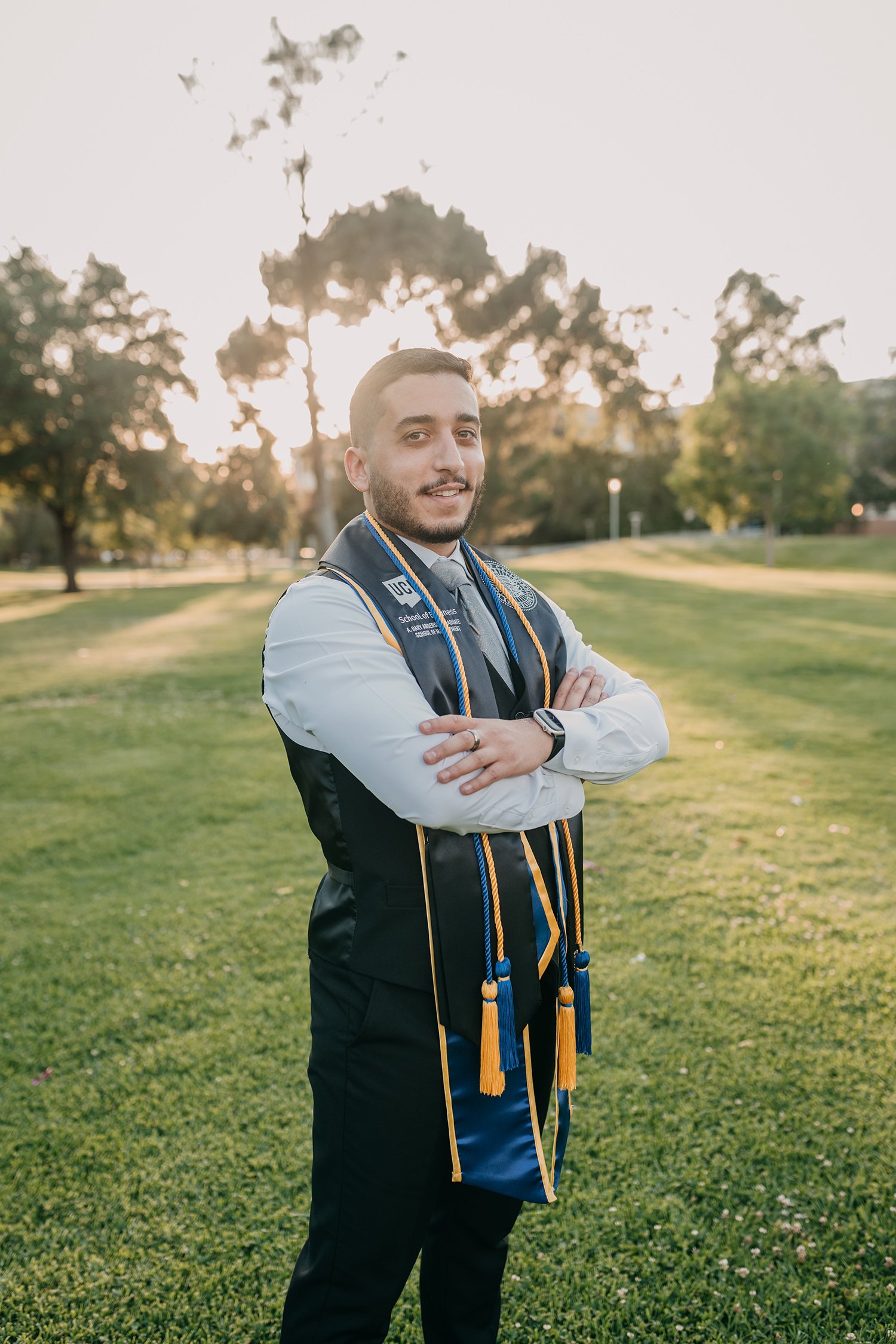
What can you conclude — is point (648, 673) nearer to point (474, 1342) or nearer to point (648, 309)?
point (474, 1342)

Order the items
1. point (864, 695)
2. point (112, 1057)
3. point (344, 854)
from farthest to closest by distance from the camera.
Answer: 1. point (864, 695)
2. point (112, 1057)
3. point (344, 854)

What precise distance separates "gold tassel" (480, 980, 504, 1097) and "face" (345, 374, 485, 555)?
1.01 m

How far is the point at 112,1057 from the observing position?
351 centimetres

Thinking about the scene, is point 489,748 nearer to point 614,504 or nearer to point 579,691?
point 579,691

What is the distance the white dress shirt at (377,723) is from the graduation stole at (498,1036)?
0.06m

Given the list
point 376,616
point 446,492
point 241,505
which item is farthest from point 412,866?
point 241,505

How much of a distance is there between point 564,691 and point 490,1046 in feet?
2.80

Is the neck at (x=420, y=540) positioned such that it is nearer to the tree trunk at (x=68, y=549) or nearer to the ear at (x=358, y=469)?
the ear at (x=358, y=469)

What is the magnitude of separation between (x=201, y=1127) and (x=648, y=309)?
120ft

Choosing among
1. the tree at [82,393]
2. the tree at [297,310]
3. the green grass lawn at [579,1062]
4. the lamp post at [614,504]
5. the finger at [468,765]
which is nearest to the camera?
the finger at [468,765]

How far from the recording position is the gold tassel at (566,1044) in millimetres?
1874

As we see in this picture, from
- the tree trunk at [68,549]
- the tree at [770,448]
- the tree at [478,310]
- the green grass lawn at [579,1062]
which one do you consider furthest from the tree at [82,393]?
the green grass lawn at [579,1062]

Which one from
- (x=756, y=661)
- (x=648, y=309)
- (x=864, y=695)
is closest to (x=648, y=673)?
(x=756, y=661)

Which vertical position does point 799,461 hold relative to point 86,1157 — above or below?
above
